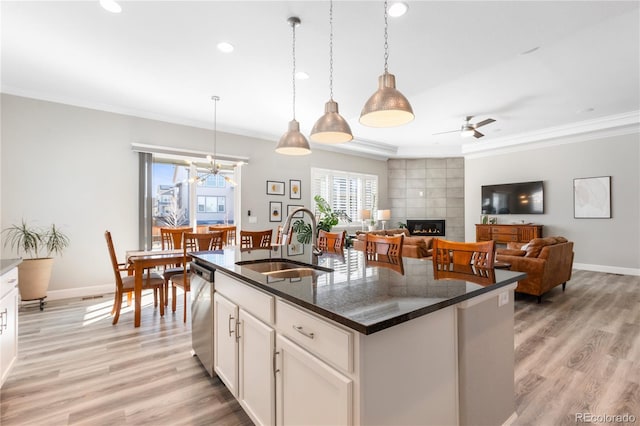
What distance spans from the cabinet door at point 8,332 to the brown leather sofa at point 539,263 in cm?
483

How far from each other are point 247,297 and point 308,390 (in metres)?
0.60

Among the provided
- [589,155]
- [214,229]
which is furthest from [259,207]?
[589,155]

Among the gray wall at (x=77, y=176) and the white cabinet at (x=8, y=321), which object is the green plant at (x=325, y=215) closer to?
the gray wall at (x=77, y=176)

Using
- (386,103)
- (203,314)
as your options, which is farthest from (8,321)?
(386,103)

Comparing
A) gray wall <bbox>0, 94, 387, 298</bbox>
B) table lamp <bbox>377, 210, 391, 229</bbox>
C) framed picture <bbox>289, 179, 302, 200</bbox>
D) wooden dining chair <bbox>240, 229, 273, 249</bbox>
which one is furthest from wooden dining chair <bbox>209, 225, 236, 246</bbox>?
table lamp <bbox>377, 210, 391, 229</bbox>

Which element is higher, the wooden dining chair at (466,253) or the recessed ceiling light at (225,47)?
the recessed ceiling light at (225,47)

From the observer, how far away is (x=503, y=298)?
5.03ft

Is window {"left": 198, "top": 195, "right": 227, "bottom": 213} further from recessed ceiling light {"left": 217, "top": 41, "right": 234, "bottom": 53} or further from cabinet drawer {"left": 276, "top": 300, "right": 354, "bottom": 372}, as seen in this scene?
cabinet drawer {"left": 276, "top": 300, "right": 354, "bottom": 372}

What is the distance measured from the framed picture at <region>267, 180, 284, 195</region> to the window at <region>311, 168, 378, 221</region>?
945 mm

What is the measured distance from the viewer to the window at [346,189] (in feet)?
23.9

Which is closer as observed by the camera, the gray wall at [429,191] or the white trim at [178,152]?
the white trim at [178,152]

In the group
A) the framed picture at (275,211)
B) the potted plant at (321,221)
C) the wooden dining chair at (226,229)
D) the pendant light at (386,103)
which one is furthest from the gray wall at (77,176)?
the pendant light at (386,103)

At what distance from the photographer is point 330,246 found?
306 centimetres

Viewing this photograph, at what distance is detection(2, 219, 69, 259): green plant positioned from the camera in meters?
3.81
